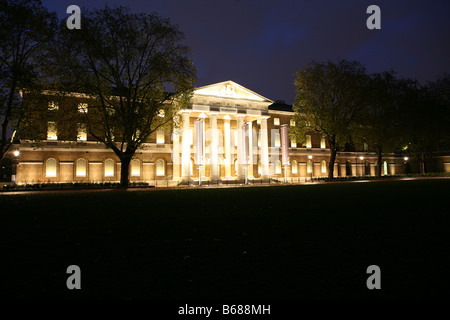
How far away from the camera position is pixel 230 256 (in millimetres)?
5262

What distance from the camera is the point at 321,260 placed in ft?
16.4

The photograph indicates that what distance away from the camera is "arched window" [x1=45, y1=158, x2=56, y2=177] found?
40688mm

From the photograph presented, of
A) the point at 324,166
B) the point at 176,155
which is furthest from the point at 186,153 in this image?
the point at 324,166

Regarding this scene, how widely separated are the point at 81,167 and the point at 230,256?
4310 centimetres

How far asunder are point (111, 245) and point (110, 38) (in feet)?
84.5

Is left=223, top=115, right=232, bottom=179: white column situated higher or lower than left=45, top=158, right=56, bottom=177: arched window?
higher

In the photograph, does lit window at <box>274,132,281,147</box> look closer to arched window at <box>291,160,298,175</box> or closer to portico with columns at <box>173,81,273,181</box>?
portico with columns at <box>173,81,273,181</box>

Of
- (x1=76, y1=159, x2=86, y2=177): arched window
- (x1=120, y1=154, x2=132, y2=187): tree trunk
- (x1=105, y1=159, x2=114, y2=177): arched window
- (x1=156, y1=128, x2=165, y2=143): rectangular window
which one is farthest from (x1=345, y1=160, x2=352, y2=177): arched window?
(x1=76, y1=159, x2=86, y2=177): arched window

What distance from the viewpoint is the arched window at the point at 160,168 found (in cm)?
4741

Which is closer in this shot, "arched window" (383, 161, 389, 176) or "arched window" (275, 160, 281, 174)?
"arched window" (275, 160, 281, 174)

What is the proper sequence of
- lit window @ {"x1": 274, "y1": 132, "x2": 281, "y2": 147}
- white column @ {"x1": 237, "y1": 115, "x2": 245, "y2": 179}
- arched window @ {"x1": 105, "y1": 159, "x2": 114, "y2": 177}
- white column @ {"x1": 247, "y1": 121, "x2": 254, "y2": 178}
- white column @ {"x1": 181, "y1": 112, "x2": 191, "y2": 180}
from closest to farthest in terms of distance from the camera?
white column @ {"x1": 181, "y1": 112, "x2": 191, "y2": 180} → arched window @ {"x1": 105, "y1": 159, "x2": 114, "y2": 177} → white column @ {"x1": 237, "y1": 115, "x2": 245, "y2": 179} → white column @ {"x1": 247, "y1": 121, "x2": 254, "y2": 178} → lit window @ {"x1": 274, "y1": 132, "x2": 281, "y2": 147}

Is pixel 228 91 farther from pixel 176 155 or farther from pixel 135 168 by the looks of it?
pixel 135 168

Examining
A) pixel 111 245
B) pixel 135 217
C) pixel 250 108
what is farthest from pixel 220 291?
pixel 250 108
